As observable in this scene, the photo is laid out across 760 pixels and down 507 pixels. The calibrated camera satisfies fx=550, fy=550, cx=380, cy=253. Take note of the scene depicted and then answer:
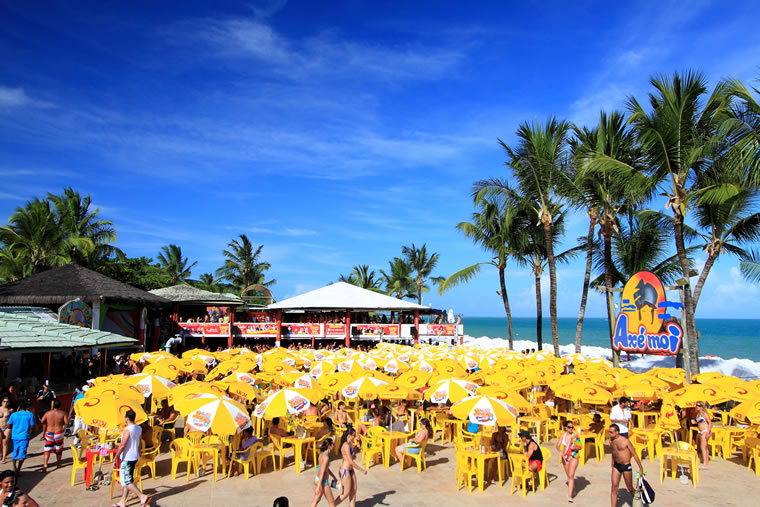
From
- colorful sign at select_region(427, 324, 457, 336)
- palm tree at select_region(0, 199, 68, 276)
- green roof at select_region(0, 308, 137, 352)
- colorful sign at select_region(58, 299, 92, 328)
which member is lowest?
colorful sign at select_region(427, 324, 457, 336)

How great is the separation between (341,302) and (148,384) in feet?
59.8

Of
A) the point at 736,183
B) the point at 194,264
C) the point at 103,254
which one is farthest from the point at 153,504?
the point at 194,264

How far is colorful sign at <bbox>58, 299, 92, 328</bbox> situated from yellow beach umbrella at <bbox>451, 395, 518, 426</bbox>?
1574 centimetres

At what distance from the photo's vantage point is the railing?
2983 centimetres

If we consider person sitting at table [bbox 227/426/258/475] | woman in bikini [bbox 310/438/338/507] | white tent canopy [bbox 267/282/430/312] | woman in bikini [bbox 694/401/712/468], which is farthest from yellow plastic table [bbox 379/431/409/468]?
white tent canopy [bbox 267/282/430/312]

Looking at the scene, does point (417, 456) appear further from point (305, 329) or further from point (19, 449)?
point (305, 329)

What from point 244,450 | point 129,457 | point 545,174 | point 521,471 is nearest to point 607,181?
point 545,174

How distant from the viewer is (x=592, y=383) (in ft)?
38.5

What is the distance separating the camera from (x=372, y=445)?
10195 millimetres

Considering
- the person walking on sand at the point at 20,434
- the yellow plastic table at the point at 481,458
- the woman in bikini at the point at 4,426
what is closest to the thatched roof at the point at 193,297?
the woman in bikini at the point at 4,426

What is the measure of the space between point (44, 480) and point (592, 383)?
10.4m

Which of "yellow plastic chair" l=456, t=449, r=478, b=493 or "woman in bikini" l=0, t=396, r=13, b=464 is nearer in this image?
"yellow plastic chair" l=456, t=449, r=478, b=493

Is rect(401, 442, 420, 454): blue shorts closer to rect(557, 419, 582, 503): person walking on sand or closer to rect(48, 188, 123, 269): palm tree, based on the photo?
rect(557, 419, 582, 503): person walking on sand

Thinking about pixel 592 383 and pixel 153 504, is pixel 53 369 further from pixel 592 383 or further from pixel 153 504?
pixel 592 383
